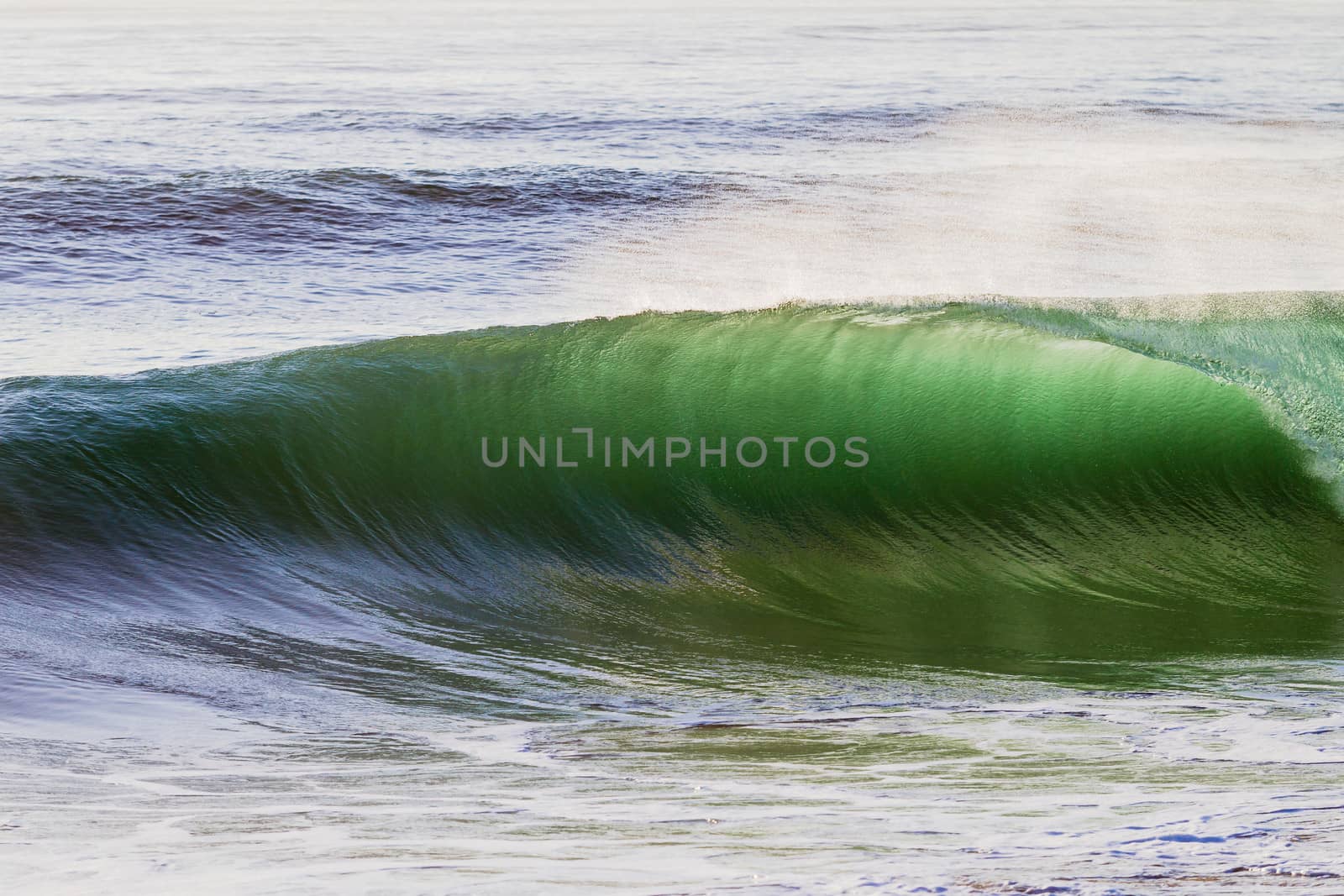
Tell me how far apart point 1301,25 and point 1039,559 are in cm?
3430

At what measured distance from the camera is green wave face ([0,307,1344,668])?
15.8 ft

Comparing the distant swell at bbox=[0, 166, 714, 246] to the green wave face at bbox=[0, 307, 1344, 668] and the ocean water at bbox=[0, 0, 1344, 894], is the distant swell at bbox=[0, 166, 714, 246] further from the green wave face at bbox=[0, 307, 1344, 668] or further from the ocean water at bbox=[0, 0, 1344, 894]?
the green wave face at bbox=[0, 307, 1344, 668]

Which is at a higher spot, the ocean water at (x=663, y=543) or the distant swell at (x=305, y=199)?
the distant swell at (x=305, y=199)

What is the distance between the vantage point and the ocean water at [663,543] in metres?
2.59

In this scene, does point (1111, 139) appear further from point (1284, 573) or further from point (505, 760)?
point (505, 760)

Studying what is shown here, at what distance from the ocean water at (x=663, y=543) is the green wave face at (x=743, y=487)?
0.08ft

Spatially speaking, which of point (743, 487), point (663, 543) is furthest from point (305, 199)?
point (663, 543)

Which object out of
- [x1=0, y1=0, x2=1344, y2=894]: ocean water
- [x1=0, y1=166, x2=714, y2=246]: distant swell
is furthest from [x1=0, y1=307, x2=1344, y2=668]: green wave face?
[x1=0, y1=166, x2=714, y2=246]: distant swell

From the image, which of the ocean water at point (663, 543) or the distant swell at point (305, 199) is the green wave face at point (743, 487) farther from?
the distant swell at point (305, 199)

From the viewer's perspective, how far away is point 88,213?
12961 millimetres

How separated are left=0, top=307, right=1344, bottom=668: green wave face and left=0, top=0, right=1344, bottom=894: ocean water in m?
0.02

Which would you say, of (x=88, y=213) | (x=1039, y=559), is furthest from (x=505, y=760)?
(x=88, y=213)

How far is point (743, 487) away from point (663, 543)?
22.1 inches

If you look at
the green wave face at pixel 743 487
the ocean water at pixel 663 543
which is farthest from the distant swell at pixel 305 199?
the green wave face at pixel 743 487
